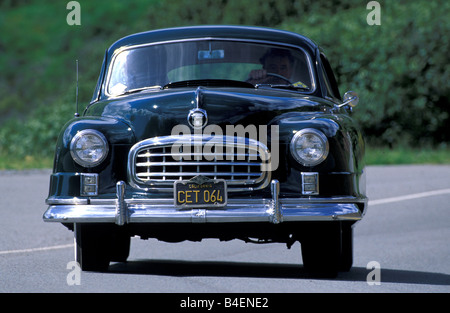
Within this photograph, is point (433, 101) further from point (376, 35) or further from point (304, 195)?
point (304, 195)

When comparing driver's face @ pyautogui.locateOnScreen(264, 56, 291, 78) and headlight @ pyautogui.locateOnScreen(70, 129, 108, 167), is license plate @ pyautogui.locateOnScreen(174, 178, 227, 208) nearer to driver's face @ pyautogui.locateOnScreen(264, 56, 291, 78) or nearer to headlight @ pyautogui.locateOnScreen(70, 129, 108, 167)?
headlight @ pyautogui.locateOnScreen(70, 129, 108, 167)

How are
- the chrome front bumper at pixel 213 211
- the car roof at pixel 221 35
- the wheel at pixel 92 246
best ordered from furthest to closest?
the car roof at pixel 221 35 → the wheel at pixel 92 246 → the chrome front bumper at pixel 213 211

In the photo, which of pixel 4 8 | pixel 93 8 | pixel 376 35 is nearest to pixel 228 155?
pixel 376 35

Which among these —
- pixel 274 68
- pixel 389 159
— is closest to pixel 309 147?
pixel 274 68

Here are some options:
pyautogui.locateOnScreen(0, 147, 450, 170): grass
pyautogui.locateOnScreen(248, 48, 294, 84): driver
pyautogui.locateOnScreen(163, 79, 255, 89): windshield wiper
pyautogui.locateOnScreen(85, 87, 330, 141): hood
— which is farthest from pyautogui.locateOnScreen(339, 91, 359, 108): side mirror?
pyautogui.locateOnScreen(0, 147, 450, 170): grass

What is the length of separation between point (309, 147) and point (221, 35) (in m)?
1.83

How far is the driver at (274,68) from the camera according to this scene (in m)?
8.45

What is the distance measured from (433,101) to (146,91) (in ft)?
67.4

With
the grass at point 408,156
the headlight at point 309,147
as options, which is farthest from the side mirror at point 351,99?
the grass at point 408,156

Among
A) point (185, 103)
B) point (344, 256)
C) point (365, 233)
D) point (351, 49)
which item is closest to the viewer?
point (185, 103)

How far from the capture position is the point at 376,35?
2980 cm

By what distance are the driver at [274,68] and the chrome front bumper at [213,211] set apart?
1.57 meters

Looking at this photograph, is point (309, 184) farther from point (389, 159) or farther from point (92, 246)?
point (389, 159)

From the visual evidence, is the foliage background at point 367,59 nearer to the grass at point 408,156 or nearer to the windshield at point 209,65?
the grass at point 408,156
